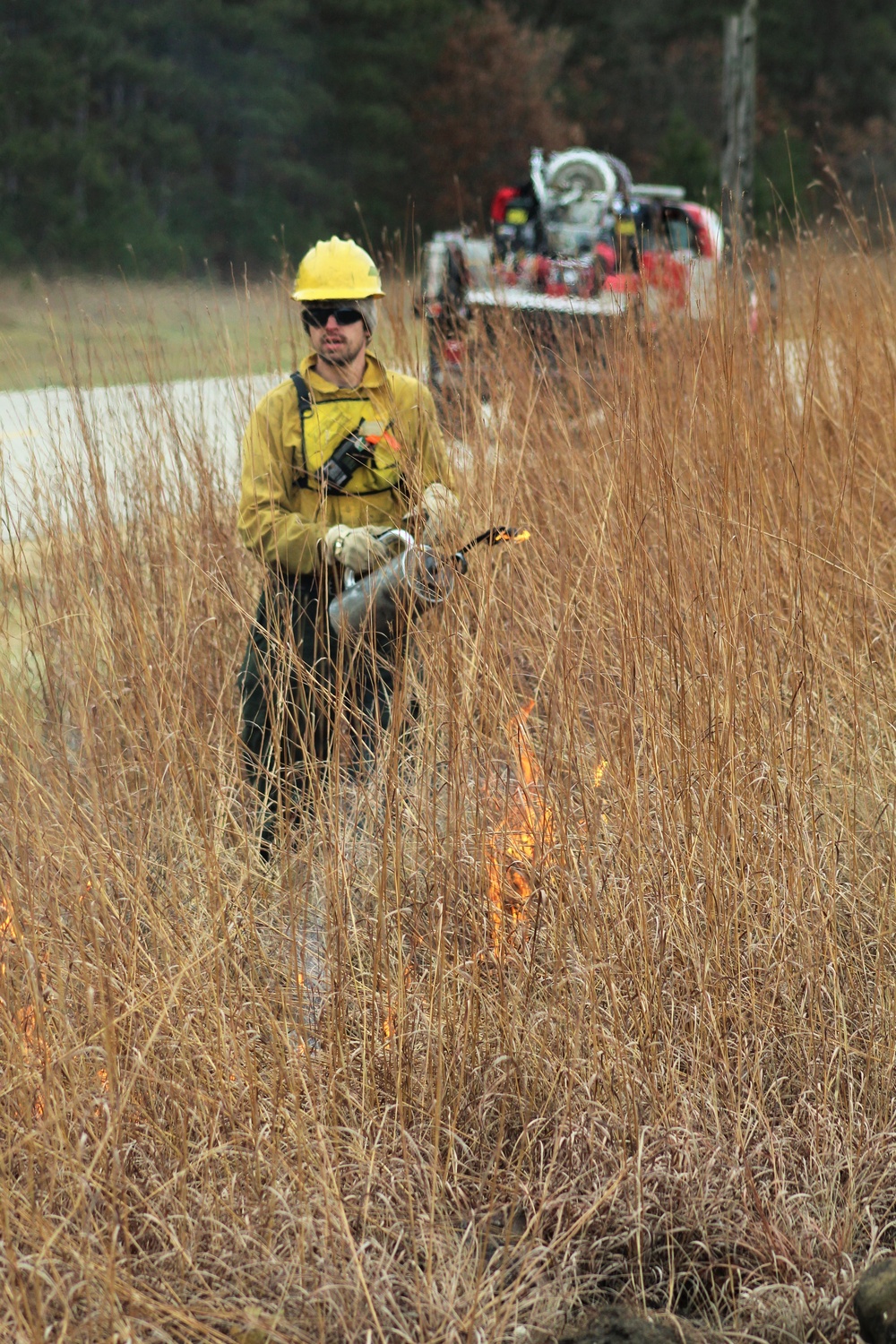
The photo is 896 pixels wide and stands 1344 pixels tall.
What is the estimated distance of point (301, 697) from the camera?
211 cm

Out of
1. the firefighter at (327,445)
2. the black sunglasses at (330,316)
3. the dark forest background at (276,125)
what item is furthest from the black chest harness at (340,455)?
the dark forest background at (276,125)

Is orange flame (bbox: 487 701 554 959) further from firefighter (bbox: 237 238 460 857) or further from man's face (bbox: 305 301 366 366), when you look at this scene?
man's face (bbox: 305 301 366 366)

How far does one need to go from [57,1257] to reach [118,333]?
2663 mm

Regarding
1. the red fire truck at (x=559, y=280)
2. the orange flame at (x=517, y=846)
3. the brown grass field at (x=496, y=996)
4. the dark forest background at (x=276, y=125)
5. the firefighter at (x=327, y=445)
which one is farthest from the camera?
the dark forest background at (x=276, y=125)

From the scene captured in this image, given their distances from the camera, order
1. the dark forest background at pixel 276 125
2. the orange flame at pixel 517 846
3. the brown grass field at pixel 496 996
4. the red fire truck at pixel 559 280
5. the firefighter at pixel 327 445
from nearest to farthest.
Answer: the brown grass field at pixel 496 996
the orange flame at pixel 517 846
the firefighter at pixel 327 445
the red fire truck at pixel 559 280
the dark forest background at pixel 276 125

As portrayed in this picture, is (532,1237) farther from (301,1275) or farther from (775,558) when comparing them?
(775,558)

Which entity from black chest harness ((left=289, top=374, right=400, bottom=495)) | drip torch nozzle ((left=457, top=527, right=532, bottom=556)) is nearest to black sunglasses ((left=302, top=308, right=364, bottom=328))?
black chest harness ((left=289, top=374, right=400, bottom=495))

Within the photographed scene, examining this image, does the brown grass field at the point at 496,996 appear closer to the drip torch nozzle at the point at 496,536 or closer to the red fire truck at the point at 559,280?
the drip torch nozzle at the point at 496,536

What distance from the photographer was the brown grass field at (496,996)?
5.58 feet

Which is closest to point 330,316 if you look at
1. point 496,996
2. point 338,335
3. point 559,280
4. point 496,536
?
point 338,335

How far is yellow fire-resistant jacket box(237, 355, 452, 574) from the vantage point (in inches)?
113

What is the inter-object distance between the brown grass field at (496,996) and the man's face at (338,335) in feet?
1.85

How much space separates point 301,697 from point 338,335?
1.03 m

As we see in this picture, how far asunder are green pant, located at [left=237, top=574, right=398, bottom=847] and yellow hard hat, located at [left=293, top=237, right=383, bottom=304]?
1.86 feet
